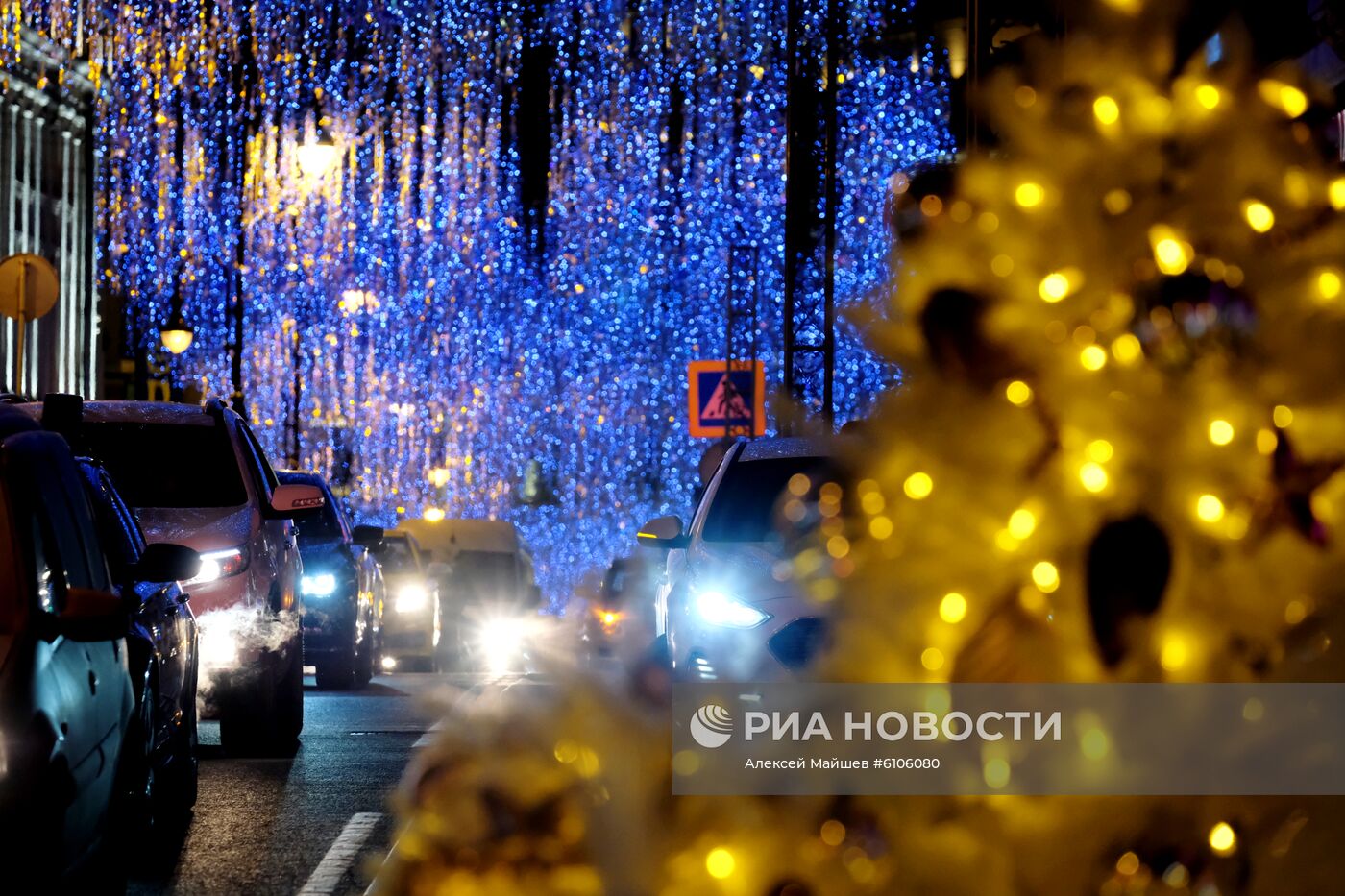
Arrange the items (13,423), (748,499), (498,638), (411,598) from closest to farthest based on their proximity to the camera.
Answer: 1. (13,423)
2. (748,499)
3. (411,598)
4. (498,638)

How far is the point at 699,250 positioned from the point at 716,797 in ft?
132

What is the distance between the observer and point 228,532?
1190cm

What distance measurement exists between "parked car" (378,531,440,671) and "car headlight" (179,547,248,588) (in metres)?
14.5

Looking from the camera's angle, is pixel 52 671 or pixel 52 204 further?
pixel 52 204

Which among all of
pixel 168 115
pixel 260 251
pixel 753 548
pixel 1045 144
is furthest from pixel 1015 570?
pixel 260 251

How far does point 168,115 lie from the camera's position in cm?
3547

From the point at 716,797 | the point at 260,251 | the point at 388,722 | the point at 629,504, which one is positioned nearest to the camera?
the point at 716,797

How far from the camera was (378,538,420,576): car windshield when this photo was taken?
27312 mm

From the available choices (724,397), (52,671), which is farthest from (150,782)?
(724,397)

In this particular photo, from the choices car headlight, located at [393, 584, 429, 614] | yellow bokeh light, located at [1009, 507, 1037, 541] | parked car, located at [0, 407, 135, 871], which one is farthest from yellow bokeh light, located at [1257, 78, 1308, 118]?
car headlight, located at [393, 584, 429, 614]

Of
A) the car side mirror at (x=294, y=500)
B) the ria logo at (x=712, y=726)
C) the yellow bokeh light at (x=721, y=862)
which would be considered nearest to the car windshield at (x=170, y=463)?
the car side mirror at (x=294, y=500)

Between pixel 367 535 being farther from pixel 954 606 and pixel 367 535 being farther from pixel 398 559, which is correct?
pixel 954 606

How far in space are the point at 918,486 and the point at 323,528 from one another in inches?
638

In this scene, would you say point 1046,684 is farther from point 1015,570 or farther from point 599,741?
point 599,741
